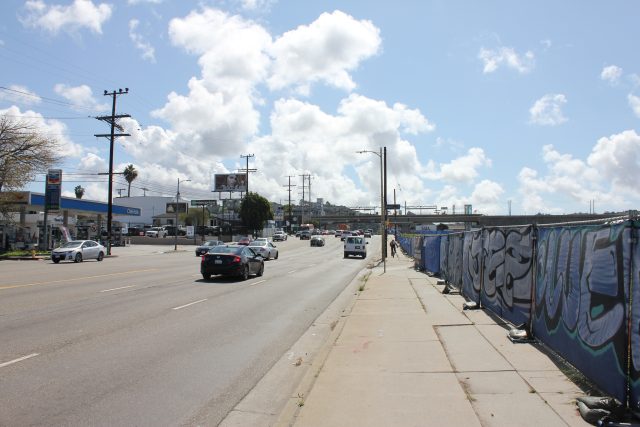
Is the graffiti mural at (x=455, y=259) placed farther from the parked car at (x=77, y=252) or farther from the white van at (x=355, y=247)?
the white van at (x=355, y=247)

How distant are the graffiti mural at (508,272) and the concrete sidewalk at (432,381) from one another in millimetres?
500

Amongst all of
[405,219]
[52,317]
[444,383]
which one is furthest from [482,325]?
[405,219]

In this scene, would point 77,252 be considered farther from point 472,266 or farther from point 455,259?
point 472,266

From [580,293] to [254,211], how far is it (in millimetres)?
90785

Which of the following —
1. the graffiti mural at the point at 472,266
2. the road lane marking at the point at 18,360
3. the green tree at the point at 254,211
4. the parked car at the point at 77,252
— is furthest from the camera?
the green tree at the point at 254,211

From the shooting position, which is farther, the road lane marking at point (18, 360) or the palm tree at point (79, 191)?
the palm tree at point (79, 191)

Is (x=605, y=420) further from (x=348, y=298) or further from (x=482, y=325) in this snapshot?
(x=348, y=298)

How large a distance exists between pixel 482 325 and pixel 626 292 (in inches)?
215

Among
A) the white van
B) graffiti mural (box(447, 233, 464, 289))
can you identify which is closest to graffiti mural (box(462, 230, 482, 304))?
graffiti mural (box(447, 233, 464, 289))

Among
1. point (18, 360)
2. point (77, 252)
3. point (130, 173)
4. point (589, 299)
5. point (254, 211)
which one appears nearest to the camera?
point (589, 299)

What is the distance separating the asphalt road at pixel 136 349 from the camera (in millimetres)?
5844

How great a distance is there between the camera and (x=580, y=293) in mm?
6457

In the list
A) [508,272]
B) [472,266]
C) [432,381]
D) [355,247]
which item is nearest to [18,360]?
[432,381]

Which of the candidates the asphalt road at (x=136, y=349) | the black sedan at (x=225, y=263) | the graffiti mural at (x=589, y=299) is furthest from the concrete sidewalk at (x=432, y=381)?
the black sedan at (x=225, y=263)
